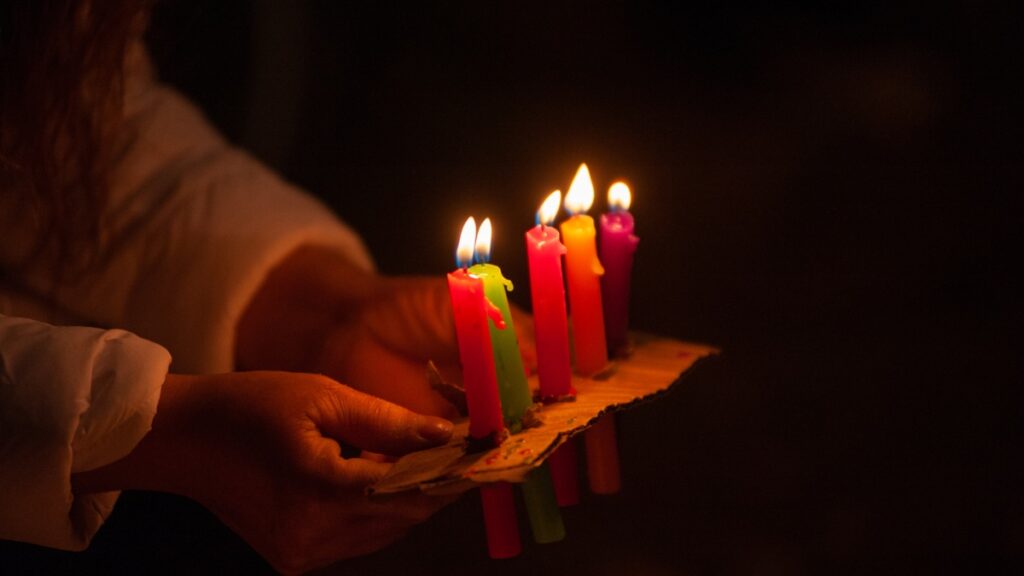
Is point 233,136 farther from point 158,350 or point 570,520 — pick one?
point 158,350

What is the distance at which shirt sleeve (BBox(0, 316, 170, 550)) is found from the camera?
2.97 ft

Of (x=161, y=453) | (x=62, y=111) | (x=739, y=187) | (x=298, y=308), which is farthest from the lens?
(x=739, y=187)

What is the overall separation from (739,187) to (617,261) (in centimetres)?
109

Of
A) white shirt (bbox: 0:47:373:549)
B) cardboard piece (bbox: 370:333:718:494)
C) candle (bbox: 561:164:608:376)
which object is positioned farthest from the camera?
white shirt (bbox: 0:47:373:549)

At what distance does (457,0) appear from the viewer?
2.23m

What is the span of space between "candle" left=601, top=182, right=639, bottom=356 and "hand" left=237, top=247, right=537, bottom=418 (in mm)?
107

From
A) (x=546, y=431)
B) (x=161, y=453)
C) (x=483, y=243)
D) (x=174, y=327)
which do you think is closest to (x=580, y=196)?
(x=483, y=243)

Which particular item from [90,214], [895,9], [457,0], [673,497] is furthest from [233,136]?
[895,9]

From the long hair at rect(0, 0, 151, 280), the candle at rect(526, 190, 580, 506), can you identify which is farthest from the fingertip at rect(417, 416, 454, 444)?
the long hair at rect(0, 0, 151, 280)

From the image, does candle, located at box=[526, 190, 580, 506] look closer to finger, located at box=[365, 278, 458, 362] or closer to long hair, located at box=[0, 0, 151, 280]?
finger, located at box=[365, 278, 458, 362]

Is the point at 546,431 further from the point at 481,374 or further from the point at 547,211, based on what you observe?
the point at 547,211

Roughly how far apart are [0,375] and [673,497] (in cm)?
111

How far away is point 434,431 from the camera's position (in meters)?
0.99

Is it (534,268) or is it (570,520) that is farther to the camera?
(570,520)
